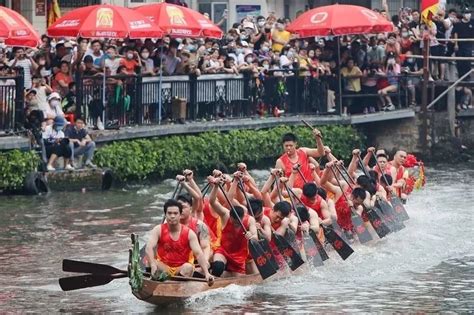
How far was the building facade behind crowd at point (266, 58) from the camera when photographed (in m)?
29.8

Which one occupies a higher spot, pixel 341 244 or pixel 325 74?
pixel 325 74

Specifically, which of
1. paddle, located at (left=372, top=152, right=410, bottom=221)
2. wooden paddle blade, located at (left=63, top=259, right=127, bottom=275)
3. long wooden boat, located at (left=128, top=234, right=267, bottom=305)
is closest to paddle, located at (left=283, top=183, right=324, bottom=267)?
long wooden boat, located at (left=128, top=234, right=267, bottom=305)

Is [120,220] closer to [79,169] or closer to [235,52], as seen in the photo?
[79,169]

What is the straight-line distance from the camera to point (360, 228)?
24.5 m

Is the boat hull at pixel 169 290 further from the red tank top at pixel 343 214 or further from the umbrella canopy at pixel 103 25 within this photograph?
the umbrella canopy at pixel 103 25

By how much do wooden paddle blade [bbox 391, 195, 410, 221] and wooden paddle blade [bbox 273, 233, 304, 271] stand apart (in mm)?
5454

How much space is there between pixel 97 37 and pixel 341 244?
803 cm

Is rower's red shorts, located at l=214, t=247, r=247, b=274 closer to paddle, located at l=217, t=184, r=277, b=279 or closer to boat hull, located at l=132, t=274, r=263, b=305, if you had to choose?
paddle, located at l=217, t=184, r=277, b=279

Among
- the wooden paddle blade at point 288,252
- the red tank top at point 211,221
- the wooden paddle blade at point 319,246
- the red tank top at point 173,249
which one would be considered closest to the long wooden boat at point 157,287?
the red tank top at point 173,249

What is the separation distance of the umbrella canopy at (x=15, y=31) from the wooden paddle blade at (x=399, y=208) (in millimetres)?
6407

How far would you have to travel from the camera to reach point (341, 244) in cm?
2292

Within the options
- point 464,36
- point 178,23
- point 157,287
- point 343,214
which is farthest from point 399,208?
point 464,36

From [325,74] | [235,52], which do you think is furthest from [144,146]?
[325,74]

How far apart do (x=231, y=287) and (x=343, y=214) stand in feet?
16.9
